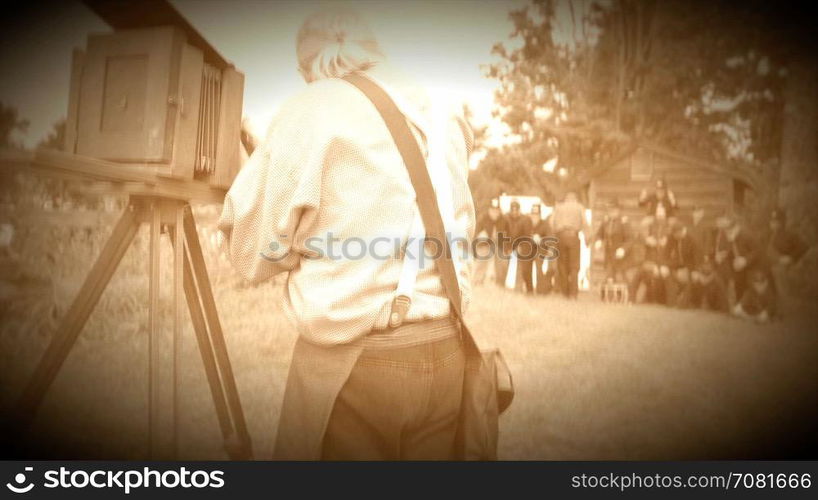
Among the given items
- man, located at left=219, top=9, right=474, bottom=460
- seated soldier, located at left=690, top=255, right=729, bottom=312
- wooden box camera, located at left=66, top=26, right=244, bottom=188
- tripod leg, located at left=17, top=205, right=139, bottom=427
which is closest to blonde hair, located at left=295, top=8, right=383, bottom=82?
man, located at left=219, top=9, right=474, bottom=460

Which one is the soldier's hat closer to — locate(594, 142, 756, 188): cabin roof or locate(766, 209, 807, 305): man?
locate(594, 142, 756, 188): cabin roof

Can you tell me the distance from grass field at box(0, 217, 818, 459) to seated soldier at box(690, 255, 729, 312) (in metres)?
0.05

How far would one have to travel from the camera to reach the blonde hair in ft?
4.58

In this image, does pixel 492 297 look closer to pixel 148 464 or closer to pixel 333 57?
pixel 333 57

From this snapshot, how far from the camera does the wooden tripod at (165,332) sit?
1.66 m

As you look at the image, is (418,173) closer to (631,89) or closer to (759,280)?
(631,89)

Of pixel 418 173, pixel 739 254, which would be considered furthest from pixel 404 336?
pixel 739 254

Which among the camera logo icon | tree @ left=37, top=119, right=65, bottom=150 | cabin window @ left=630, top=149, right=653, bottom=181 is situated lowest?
the camera logo icon

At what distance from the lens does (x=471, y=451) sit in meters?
1.53

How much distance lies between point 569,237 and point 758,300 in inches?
29.0

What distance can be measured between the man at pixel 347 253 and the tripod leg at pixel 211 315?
1.58 ft

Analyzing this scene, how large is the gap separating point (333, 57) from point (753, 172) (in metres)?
1.63

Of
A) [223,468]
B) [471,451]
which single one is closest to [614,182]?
[471,451]

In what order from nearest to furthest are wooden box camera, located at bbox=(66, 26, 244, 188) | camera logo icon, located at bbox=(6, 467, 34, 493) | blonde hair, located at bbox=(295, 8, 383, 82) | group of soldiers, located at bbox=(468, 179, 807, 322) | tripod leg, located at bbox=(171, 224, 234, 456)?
blonde hair, located at bbox=(295, 8, 383, 82), wooden box camera, located at bbox=(66, 26, 244, 188), tripod leg, located at bbox=(171, 224, 234, 456), camera logo icon, located at bbox=(6, 467, 34, 493), group of soldiers, located at bbox=(468, 179, 807, 322)
